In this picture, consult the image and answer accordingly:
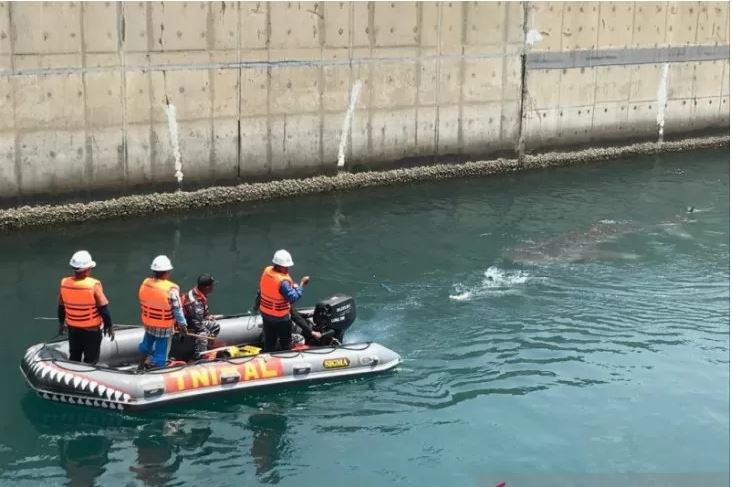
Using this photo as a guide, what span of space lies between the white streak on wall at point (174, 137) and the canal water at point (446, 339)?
2.99 feet

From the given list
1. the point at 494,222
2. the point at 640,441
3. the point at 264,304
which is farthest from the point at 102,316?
the point at 494,222

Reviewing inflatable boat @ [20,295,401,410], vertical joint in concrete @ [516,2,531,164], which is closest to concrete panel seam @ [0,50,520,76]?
vertical joint in concrete @ [516,2,531,164]

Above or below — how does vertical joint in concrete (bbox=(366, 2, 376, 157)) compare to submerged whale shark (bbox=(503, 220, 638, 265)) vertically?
above

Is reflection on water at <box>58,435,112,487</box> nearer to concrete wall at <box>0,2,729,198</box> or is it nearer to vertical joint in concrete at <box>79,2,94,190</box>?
concrete wall at <box>0,2,729,198</box>

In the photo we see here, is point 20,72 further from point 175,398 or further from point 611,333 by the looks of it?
point 611,333

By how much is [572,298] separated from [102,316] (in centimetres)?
774

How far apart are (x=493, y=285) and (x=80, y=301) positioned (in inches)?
289

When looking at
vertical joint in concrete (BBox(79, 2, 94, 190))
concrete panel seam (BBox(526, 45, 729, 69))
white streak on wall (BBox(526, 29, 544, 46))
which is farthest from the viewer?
concrete panel seam (BBox(526, 45, 729, 69))

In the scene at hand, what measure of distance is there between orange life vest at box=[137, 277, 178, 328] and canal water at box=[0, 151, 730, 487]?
3.81 ft

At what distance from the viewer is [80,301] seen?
11.3 m

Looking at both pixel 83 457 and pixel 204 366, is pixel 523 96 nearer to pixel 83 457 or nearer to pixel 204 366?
pixel 204 366

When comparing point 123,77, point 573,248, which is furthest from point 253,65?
point 573,248

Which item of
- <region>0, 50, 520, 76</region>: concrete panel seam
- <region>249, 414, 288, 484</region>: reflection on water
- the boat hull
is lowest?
<region>249, 414, 288, 484</region>: reflection on water

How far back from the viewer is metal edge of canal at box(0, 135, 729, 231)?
60.3 ft
